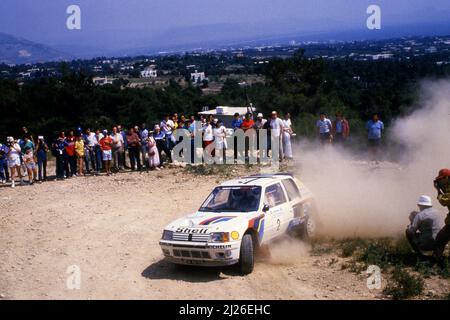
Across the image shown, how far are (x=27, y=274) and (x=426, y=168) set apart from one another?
11.3m

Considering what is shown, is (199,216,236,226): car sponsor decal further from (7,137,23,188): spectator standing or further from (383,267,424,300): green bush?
(7,137,23,188): spectator standing

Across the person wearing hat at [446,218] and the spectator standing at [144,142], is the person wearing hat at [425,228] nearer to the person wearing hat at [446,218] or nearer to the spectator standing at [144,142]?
the person wearing hat at [446,218]

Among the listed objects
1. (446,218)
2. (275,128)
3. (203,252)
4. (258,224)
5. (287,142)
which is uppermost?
(275,128)

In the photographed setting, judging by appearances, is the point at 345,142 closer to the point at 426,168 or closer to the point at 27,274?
the point at 426,168

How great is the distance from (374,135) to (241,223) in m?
10.3

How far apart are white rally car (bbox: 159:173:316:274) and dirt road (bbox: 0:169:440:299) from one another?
1.46ft

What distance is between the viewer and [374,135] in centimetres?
1875

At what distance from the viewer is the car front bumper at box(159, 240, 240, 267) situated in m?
9.52

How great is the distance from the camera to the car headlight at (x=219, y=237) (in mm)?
9555

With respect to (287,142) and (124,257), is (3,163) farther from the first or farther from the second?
(124,257)

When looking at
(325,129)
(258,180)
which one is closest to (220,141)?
(325,129)

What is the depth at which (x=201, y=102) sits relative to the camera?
74000 millimetres

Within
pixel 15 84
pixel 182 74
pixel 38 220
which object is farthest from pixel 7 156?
pixel 182 74

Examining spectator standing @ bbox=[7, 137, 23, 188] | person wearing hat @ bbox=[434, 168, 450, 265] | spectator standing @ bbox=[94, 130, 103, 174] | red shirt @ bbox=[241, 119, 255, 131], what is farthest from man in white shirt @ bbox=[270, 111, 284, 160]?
person wearing hat @ bbox=[434, 168, 450, 265]
